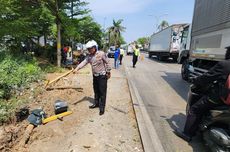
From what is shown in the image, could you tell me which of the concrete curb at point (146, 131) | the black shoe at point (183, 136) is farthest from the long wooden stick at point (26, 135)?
the black shoe at point (183, 136)

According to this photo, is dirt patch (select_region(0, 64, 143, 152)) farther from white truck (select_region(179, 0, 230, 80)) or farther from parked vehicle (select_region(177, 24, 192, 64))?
parked vehicle (select_region(177, 24, 192, 64))

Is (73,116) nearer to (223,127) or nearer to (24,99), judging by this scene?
(24,99)

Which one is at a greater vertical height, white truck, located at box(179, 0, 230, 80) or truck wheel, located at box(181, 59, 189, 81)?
white truck, located at box(179, 0, 230, 80)

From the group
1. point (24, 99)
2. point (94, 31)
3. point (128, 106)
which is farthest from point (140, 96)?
point (94, 31)

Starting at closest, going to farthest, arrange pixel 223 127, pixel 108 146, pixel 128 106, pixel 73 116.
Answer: pixel 223 127 < pixel 108 146 < pixel 73 116 < pixel 128 106

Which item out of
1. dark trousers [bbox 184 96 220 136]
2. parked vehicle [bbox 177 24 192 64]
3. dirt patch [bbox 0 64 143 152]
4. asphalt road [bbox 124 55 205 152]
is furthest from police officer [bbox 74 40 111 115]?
parked vehicle [bbox 177 24 192 64]

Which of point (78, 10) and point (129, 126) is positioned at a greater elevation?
point (78, 10)

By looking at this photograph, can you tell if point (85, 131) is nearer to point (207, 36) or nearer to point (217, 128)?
point (217, 128)

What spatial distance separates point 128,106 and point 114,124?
1644mm

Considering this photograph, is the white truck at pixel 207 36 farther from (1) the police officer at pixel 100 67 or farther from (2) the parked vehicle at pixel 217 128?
(1) the police officer at pixel 100 67

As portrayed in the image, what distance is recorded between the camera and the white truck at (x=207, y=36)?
770cm

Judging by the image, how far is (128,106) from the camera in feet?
23.6

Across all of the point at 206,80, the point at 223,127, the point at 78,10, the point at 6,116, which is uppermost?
the point at 78,10

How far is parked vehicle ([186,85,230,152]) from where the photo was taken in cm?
384
